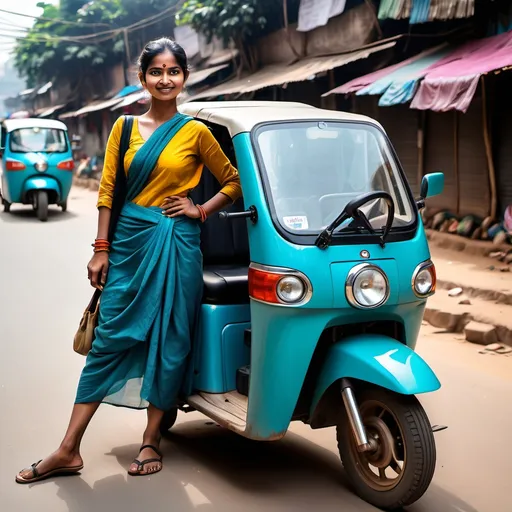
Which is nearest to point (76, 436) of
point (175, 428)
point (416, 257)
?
point (175, 428)

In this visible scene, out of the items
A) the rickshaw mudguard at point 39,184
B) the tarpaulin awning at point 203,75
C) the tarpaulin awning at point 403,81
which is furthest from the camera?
the tarpaulin awning at point 203,75

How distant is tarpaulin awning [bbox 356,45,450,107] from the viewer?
9.83m

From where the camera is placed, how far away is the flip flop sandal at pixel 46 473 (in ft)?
11.4

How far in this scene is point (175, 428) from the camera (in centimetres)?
432

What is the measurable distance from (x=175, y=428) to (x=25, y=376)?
5.00 ft

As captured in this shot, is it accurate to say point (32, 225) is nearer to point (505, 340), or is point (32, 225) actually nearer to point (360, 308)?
point (505, 340)

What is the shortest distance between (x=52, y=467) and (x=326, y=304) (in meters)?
1.47

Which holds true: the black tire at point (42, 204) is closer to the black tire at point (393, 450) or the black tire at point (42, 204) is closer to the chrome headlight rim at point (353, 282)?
the black tire at point (393, 450)

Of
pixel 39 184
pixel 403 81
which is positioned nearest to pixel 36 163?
pixel 39 184

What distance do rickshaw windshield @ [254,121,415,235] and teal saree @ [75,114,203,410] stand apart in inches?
18.8

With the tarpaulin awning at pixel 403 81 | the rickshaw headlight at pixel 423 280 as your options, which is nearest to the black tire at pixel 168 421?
the rickshaw headlight at pixel 423 280

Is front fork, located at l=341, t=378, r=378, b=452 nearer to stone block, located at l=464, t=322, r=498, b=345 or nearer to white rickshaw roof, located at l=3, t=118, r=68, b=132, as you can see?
stone block, located at l=464, t=322, r=498, b=345

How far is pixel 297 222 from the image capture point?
3.26 meters

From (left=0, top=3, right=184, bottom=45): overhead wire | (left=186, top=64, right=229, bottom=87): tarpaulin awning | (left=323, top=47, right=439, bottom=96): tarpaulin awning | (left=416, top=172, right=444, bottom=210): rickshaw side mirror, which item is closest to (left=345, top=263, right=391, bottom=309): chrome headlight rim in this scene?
(left=416, top=172, right=444, bottom=210): rickshaw side mirror
